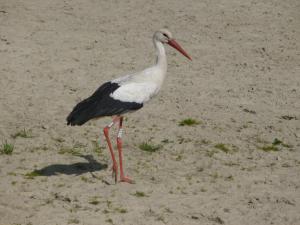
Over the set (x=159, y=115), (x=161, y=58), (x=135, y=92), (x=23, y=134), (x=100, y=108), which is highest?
(x=161, y=58)

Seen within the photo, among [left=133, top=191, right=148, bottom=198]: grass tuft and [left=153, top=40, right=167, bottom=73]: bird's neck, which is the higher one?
[left=153, top=40, right=167, bottom=73]: bird's neck

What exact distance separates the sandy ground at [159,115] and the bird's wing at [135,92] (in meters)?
1.00

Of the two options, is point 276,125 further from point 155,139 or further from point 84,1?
point 84,1

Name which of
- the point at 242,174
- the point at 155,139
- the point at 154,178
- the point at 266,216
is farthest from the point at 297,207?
the point at 155,139

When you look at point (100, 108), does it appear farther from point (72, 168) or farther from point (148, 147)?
point (148, 147)

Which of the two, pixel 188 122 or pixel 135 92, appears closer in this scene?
pixel 135 92

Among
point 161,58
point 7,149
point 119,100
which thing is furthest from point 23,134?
point 161,58

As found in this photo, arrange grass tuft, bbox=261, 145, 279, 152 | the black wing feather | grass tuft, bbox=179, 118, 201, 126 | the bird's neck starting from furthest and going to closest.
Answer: grass tuft, bbox=179, 118, 201, 126 → grass tuft, bbox=261, 145, 279, 152 → the bird's neck → the black wing feather

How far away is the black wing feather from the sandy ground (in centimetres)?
80

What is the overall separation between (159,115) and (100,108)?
2534mm

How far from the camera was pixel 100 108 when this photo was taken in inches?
365

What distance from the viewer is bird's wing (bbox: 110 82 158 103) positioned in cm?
939

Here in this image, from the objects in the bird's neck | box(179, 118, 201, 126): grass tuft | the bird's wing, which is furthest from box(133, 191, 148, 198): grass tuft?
box(179, 118, 201, 126): grass tuft

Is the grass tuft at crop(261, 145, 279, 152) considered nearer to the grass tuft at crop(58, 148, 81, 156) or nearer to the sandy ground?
the sandy ground
